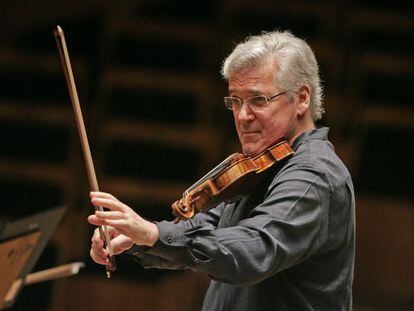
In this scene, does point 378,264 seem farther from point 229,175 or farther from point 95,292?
point 229,175

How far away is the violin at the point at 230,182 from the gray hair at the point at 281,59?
148 mm

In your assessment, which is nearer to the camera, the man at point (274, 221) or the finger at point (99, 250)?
the man at point (274, 221)

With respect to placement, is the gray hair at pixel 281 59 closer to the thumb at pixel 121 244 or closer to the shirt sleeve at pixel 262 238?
the shirt sleeve at pixel 262 238

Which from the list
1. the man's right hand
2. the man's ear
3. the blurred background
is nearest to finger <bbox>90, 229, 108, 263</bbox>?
the man's right hand

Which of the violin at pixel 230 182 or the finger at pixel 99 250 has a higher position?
the violin at pixel 230 182

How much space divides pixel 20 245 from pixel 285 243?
0.72m

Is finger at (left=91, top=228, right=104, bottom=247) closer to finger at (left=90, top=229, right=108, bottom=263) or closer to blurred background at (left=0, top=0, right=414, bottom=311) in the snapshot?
finger at (left=90, top=229, right=108, bottom=263)

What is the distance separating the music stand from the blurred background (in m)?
2.05

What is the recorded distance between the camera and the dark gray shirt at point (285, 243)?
148cm

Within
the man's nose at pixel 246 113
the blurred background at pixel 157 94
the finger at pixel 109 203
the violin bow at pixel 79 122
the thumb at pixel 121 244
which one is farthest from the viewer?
the blurred background at pixel 157 94

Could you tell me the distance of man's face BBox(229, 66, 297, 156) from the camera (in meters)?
1.79

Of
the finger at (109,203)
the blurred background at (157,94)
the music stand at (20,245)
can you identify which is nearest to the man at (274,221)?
the finger at (109,203)

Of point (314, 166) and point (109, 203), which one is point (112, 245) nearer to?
point (109, 203)

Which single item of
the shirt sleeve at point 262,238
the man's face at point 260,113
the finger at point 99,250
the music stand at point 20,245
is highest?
the man's face at point 260,113
